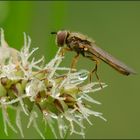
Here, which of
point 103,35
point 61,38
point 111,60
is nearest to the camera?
point 111,60

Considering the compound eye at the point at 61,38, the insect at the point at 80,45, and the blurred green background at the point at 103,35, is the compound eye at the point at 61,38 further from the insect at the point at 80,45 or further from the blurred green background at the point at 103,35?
the blurred green background at the point at 103,35

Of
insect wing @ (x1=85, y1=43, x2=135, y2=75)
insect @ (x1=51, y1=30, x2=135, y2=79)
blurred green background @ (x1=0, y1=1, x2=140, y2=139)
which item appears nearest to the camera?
insect wing @ (x1=85, y1=43, x2=135, y2=75)

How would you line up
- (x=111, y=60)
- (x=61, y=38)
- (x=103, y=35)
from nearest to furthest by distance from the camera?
(x=111, y=60), (x=61, y=38), (x=103, y=35)

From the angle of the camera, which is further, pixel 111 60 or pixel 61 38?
pixel 61 38

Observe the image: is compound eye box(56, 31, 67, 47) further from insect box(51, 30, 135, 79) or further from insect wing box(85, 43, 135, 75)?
insect wing box(85, 43, 135, 75)

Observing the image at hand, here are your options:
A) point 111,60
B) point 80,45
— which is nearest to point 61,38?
point 80,45

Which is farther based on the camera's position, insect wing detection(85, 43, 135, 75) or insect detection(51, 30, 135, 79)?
insect detection(51, 30, 135, 79)

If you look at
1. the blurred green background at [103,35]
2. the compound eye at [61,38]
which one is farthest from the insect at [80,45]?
the blurred green background at [103,35]

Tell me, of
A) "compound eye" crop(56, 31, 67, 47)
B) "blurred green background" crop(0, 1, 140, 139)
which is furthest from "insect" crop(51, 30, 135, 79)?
"blurred green background" crop(0, 1, 140, 139)

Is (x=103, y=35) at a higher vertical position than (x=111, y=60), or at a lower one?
lower

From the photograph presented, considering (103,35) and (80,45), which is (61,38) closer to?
(80,45)
